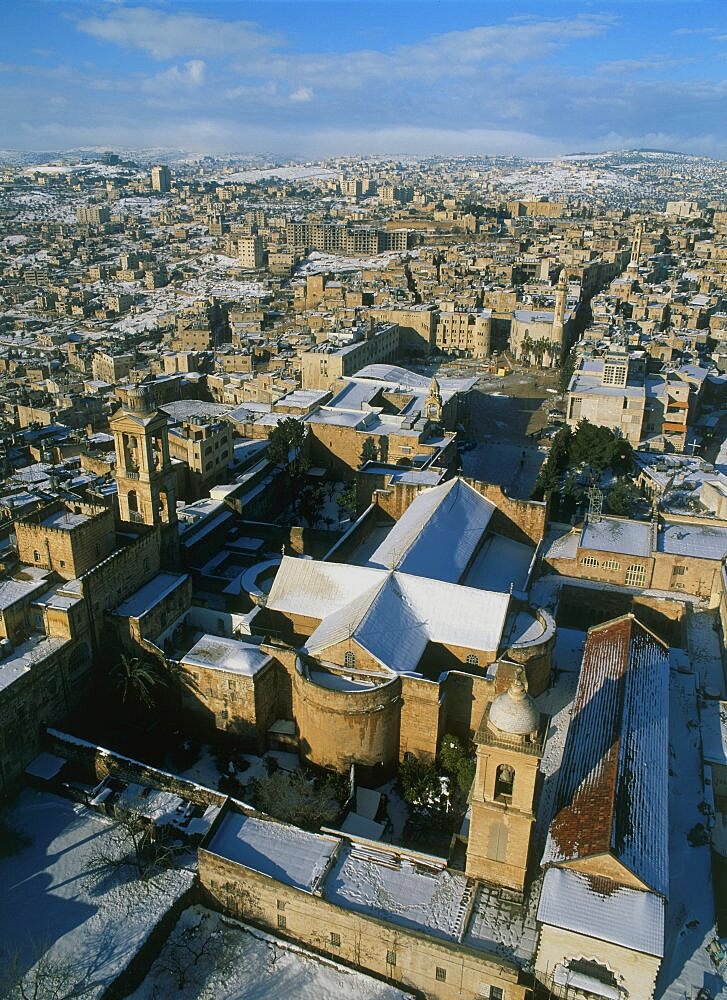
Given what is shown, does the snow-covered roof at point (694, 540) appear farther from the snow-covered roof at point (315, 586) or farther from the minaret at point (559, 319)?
the minaret at point (559, 319)

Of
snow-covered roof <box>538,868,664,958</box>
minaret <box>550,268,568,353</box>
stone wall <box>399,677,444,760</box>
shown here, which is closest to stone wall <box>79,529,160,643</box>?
stone wall <box>399,677,444,760</box>

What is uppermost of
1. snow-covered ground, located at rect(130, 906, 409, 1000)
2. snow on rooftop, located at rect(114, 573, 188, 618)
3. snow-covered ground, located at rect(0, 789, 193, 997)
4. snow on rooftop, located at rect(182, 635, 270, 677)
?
snow on rooftop, located at rect(114, 573, 188, 618)

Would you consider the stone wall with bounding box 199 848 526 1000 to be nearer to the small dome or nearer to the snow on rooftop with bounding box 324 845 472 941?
the snow on rooftop with bounding box 324 845 472 941

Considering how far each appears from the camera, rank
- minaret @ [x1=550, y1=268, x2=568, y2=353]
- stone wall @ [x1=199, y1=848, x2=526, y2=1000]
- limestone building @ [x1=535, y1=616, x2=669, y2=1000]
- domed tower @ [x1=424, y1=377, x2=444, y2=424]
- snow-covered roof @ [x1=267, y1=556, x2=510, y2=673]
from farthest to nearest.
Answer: minaret @ [x1=550, y1=268, x2=568, y2=353] → domed tower @ [x1=424, y1=377, x2=444, y2=424] → snow-covered roof @ [x1=267, y1=556, x2=510, y2=673] → stone wall @ [x1=199, y1=848, x2=526, y2=1000] → limestone building @ [x1=535, y1=616, x2=669, y2=1000]

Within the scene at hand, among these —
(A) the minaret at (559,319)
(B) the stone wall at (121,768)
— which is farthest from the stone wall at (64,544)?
(A) the minaret at (559,319)

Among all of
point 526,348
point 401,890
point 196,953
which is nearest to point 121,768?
point 196,953

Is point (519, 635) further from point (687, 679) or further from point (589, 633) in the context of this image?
point (687, 679)
